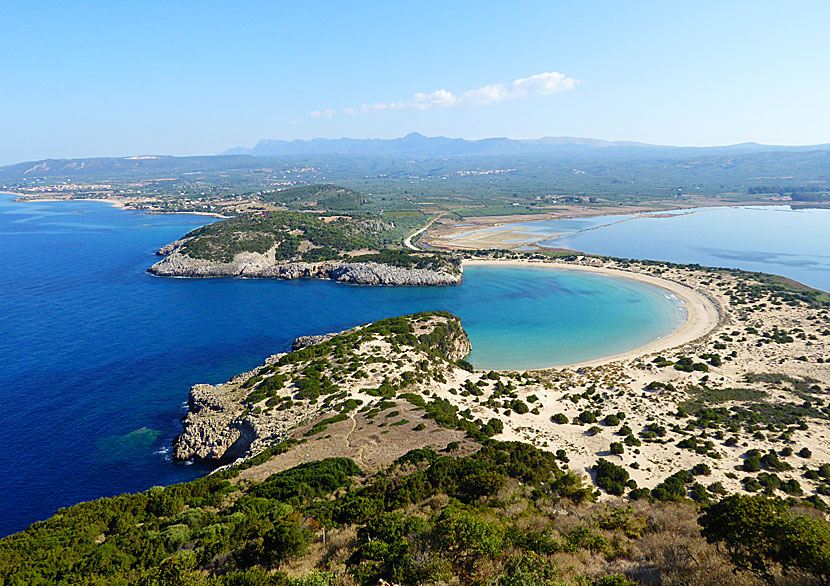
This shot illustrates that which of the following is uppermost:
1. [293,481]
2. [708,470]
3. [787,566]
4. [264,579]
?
[787,566]

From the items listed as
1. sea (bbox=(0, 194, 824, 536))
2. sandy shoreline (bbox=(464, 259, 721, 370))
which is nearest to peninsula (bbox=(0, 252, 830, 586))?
sandy shoreline (bbox=(464, 259, 721, 370))

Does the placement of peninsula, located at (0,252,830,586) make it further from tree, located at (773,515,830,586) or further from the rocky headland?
the rocky headland

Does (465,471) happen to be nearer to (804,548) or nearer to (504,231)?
(804,548)

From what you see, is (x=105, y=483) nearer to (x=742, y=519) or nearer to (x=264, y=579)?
(x=264, y=579)

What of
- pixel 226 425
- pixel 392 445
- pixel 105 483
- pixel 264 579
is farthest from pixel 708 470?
pixel 105 483

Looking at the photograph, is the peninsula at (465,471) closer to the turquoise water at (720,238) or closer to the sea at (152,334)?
the sea at (152,334)

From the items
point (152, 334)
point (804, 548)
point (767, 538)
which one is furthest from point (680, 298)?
point (152, 334)
